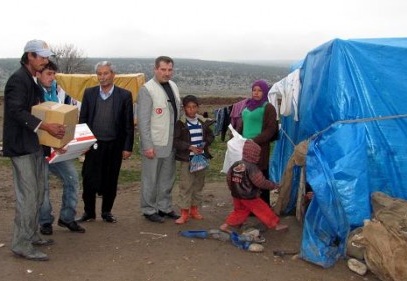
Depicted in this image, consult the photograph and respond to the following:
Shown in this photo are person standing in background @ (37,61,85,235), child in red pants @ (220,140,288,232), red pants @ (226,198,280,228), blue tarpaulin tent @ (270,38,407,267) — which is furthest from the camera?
red pants @ (226,198,280,228)

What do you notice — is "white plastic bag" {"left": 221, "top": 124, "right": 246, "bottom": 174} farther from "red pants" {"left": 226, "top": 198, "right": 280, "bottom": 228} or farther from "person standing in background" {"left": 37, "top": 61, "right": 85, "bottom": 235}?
"person standing in background" {"left": 37, "top": 61, "right": 85, "bottom": 235}

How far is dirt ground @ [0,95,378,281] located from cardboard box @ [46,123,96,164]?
2.90 ft

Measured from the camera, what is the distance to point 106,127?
5.66 metres

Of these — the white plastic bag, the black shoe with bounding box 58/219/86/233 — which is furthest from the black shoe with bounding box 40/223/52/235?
the white plastic bag

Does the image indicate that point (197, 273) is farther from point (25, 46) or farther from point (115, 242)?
point (25, 46)

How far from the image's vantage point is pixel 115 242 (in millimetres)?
5309

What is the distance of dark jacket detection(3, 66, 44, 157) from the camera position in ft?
14.2

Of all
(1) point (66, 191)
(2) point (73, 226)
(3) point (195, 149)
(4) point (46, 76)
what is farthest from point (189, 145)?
(4) point (46, 76)

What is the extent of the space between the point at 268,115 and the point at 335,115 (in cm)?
91

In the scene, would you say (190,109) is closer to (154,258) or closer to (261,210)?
(261,210)

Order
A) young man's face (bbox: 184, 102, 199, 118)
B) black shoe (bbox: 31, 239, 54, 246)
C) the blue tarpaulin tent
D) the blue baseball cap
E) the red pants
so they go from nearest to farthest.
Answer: the blue baseball cap
the blue tarpaulin tent
black shoe (bbox: 31, 239, 54, 246)
the red pants
young man's face (bbox: 184, 102, 199, 118)

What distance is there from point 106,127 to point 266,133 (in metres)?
1.76

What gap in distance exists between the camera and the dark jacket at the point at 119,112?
5.70 metres

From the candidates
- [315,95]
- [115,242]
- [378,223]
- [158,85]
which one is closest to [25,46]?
[158,85]
